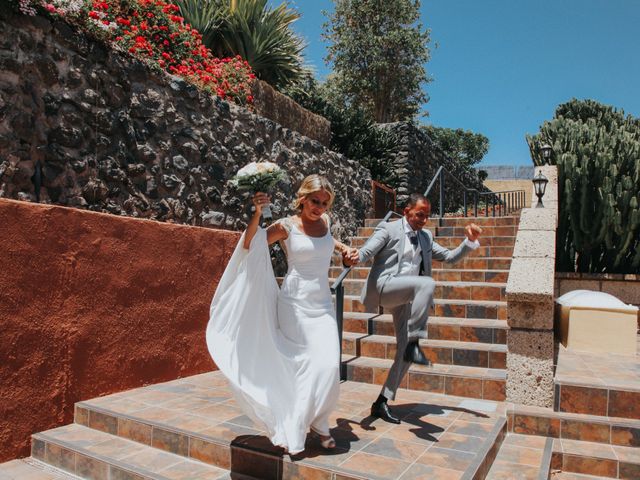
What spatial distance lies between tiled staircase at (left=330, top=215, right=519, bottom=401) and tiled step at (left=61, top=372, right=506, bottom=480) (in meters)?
0.16

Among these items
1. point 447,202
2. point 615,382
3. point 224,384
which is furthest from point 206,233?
point 447,202

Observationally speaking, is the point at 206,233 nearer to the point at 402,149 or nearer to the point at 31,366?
the point at 31,366

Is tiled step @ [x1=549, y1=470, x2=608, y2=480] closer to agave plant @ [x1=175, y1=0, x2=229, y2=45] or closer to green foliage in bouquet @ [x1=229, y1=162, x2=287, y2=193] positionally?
green foliage in bouquet @ [x1=229, y1=162, x2=287, y2=193]

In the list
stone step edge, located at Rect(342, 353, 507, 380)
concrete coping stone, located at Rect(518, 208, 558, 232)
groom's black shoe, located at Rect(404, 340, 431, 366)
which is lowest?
stone step edge, located at Rect(342, 353, 507, 380)

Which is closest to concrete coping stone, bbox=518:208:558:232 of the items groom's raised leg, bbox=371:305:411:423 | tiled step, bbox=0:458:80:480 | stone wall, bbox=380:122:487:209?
groom's raised leg, bbox=371:305:411:423

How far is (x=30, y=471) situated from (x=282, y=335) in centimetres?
197

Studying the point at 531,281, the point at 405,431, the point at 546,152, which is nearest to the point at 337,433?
the point at 405,431

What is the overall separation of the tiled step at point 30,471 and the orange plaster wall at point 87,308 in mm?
76

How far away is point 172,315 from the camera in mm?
4902

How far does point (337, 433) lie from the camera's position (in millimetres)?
3490

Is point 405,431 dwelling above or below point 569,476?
above

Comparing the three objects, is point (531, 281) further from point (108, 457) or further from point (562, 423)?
point (108, 457)

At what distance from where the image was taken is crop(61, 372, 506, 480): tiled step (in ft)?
9.73

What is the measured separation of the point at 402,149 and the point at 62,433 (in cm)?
1184
